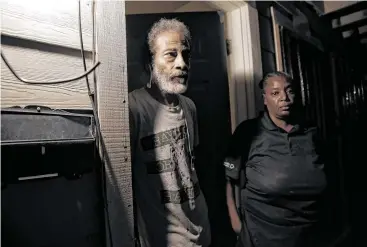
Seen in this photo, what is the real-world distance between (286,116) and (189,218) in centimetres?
82

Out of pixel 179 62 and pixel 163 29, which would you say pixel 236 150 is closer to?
pixel 179 62

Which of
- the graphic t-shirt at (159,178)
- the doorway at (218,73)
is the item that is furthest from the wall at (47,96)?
the doorway at (218,73)

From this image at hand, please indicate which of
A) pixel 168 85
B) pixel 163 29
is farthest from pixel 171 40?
pixel 168 85

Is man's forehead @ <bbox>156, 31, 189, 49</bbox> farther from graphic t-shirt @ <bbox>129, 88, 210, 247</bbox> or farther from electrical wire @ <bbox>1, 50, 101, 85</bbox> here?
electrical wire @ <bbox>1, 50, 101, 85</bbox>

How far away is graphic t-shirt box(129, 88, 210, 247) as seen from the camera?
3.91ft

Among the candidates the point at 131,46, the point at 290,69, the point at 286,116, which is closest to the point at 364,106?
the point at 290,69

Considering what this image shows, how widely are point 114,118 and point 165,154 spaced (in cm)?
34

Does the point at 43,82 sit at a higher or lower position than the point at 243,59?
lower

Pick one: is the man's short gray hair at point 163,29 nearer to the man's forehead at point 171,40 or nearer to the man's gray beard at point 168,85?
the man's forehead at point 171,40

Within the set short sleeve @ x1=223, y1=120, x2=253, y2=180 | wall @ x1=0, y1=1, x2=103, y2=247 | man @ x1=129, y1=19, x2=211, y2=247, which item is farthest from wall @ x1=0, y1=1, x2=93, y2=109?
short sleeve @ x1=223, y1=120, x2=253, y2=180

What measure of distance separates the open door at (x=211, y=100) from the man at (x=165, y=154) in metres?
0.34

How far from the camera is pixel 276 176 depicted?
1.46 metres

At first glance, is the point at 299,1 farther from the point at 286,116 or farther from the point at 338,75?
the point at 286,116

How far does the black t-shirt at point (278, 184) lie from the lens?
1470 mm
